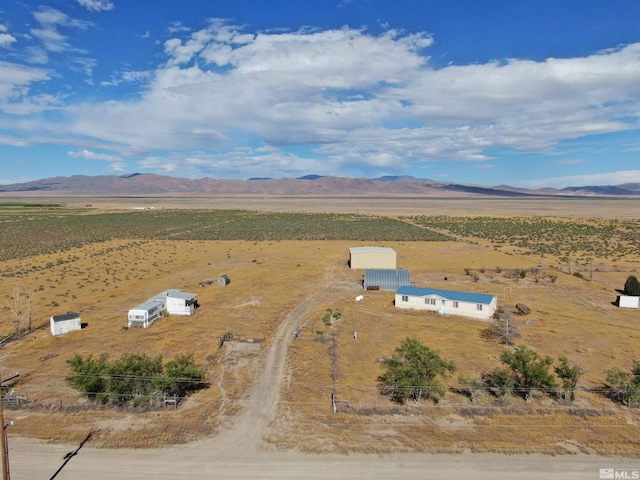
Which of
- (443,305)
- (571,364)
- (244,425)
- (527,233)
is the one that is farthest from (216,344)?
(527,233)

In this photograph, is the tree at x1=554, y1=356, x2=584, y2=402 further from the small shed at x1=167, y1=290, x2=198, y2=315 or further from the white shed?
the white shed

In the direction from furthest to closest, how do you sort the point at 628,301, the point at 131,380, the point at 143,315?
the point at 628,301
the point at 143,315
the point at 131,380

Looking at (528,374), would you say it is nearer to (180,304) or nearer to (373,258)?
(180,304)

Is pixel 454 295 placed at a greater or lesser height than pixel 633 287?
lesser

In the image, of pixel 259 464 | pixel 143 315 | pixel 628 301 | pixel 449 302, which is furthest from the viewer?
pixel 628 301

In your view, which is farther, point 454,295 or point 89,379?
point 454,295

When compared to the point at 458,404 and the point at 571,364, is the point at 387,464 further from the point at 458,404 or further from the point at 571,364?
the point at 571,364

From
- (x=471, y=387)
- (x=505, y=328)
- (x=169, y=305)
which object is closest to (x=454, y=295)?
(x=505, y=328)
